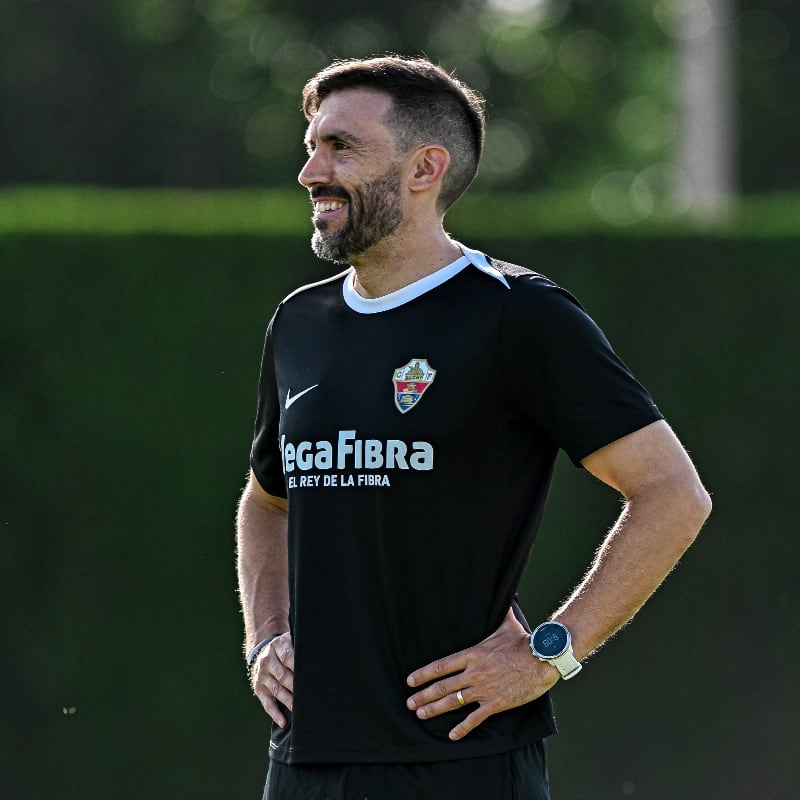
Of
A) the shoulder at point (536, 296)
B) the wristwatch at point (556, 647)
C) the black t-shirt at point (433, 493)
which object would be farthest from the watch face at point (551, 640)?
the shoulder at point (536, 296)

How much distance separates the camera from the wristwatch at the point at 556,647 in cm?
350

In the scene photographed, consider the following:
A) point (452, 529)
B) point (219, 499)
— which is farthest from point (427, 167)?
point (219, 499)

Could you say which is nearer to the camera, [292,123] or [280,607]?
[280,607]

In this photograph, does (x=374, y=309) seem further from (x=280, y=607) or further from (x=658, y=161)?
(x=658, y=161)

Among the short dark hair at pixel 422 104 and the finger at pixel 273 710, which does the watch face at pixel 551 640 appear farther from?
the short dark hair at pixel 422 104

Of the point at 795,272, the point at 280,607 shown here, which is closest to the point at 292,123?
the point at 795,272

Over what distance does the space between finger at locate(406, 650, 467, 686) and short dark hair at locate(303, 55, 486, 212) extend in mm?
1089

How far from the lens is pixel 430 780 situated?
347cm

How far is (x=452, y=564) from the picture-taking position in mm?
3500

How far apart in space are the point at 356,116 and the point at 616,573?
1214 millimetres

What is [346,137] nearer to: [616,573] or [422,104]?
[422,104]

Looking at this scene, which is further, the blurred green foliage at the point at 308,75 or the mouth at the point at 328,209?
the blurred green foliage at the point at 308,75

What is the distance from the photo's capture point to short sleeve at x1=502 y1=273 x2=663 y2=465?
3.45m

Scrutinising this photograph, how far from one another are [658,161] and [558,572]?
21.1 meters
